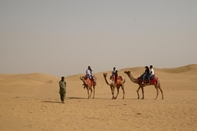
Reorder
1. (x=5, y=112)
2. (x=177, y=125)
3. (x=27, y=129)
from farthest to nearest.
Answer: (x=5, y=112) → (x=177, y=125) → (x=27, y=129)

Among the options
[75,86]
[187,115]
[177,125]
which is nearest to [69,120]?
[177,125]

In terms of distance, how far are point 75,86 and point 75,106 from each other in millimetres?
15327

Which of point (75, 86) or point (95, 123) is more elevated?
point (75, 86)

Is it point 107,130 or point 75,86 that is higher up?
point 75,86

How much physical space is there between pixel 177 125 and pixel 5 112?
8.04 metres

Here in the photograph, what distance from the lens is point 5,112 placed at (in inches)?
495

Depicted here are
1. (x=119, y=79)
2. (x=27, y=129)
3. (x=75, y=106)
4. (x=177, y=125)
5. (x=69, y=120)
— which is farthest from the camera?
(x=119, y=79)

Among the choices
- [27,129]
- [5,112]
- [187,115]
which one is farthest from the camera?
[5,112]

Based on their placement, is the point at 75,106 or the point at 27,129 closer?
the point at 27,129

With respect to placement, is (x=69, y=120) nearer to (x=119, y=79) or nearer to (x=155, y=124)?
(x=155, y=124)

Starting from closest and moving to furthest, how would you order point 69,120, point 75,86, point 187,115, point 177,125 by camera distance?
point 177,125 < point 69,120 < point 187,115 < point 75,86

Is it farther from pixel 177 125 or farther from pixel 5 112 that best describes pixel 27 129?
pixel 177 125

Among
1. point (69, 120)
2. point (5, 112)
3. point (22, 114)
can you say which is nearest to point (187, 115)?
point (69, 120)

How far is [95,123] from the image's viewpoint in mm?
10328
